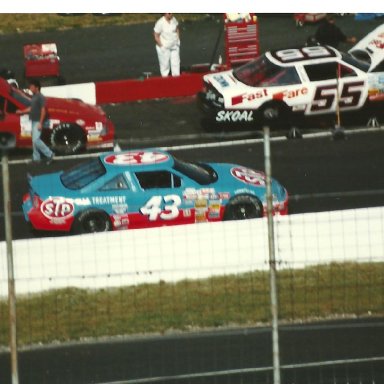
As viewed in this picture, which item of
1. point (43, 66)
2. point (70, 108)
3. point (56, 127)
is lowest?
point (56, 127)

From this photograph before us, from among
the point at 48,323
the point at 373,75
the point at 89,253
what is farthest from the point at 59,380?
the point at 373,75

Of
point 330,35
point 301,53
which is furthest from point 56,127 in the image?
point 330,35

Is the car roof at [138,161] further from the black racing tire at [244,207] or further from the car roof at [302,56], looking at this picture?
the car roof at [302,56]

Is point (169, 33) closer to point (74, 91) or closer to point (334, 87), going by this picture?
point (74, 91)

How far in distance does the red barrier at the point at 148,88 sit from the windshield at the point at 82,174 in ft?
21.3

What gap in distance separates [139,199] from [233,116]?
4.94 metres

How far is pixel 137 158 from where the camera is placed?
15.0 meters

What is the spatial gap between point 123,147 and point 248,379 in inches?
341

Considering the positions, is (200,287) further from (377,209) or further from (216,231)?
(377,209)

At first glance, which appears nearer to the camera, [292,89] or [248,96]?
[248,96]

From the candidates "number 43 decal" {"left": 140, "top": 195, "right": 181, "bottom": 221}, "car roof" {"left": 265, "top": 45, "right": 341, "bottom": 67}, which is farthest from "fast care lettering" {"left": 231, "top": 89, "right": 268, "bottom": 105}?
"number 43 decal" {"left": 140, "top": 195, "right": 181, "bottom": 221}

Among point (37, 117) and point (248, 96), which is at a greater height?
point (248, 96)

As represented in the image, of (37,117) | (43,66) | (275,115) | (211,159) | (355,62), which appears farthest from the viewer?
(43,66)

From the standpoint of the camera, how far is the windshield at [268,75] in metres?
19.7
